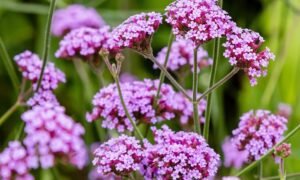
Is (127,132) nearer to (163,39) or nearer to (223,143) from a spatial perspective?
(223,143)

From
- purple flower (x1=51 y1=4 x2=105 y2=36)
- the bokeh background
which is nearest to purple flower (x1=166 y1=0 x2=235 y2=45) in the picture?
purple flower (x1=51 y1=4 x2=105 y2=36)

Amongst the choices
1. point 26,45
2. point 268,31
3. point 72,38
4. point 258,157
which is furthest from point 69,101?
point 258,157

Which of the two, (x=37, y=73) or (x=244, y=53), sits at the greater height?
(x=37, y=73)

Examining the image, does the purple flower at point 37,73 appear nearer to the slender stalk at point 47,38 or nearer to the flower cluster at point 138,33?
the slender stalk at point 47,38

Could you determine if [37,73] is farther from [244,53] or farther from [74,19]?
[74,19]

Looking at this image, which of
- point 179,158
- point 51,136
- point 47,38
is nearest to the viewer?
point 51,136

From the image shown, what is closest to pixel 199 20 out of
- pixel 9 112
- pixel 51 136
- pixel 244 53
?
pixel 244 53
